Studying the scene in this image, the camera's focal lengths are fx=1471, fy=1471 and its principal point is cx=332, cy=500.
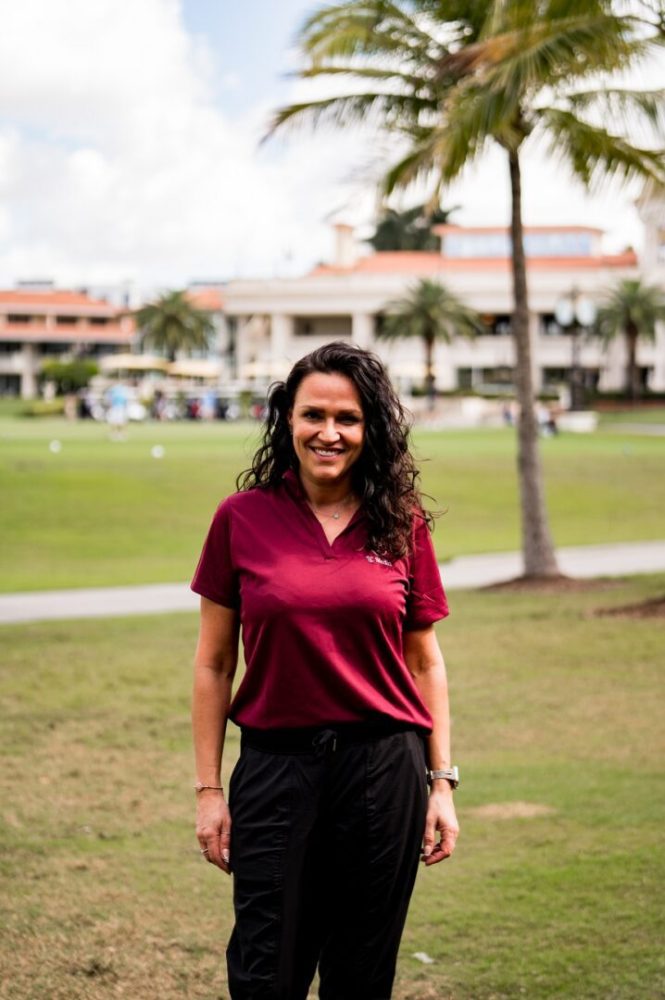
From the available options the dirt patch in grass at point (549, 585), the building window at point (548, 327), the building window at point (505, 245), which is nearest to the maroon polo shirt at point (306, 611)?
the dirt patch in grass at point (549, 585)

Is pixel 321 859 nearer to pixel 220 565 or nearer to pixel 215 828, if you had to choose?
pixel 215 828

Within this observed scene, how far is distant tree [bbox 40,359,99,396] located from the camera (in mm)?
96062

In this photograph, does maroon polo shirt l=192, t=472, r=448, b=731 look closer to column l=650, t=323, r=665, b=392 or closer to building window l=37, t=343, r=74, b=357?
column l=650, t=323, r=665, b=392

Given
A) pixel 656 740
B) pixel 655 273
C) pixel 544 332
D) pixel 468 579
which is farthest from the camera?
pixel 544 332

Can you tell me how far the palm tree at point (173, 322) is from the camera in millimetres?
93625

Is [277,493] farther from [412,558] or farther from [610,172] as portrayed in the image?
[610,172]

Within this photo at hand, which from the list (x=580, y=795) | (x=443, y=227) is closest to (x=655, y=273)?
(x=443, y=227)

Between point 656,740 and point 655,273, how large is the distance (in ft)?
259

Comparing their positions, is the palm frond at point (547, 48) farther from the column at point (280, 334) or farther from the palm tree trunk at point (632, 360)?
the column at point (280, 334)

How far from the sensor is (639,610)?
46.4 ft

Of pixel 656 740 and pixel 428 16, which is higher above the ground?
pixel 428 16

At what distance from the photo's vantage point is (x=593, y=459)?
35.5 m

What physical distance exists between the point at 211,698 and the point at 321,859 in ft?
1.54

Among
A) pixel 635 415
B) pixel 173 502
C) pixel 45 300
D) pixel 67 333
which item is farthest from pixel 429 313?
pixel 173 502
